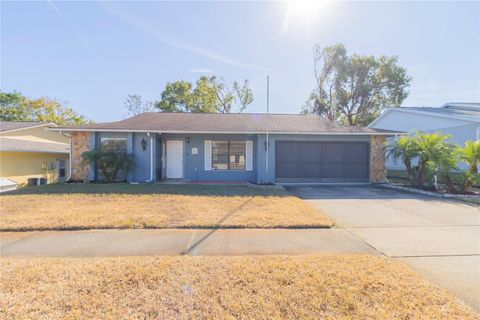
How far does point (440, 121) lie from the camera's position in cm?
1524

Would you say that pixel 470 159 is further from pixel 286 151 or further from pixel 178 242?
pixel 178 242

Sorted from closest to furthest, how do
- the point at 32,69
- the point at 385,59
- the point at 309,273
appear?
1. the point at 309,273
2. the point at 32,69
3. the point at 385,59

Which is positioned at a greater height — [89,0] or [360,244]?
[89,0]

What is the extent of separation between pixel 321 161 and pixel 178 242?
31.2 ft

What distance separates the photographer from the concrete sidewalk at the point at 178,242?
3.78m

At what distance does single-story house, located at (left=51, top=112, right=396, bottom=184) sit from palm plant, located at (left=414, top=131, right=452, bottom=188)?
1.78 metres

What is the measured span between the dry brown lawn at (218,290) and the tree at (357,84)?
2547 centimetres

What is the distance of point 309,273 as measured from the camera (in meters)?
3.02

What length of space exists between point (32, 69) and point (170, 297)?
77.9ft

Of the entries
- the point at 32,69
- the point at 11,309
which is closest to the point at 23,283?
the point at 11,309

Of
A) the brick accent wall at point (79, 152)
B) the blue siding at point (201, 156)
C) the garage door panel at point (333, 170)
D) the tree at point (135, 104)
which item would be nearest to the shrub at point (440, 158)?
the blue siding at point (201, 156)

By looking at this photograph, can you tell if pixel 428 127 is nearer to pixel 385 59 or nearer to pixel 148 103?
pixel 385 59

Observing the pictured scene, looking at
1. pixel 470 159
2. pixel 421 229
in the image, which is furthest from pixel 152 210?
pixel 470 159

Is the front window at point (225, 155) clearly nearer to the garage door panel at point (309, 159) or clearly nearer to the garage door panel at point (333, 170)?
the garage door panel at point (309, 159)
